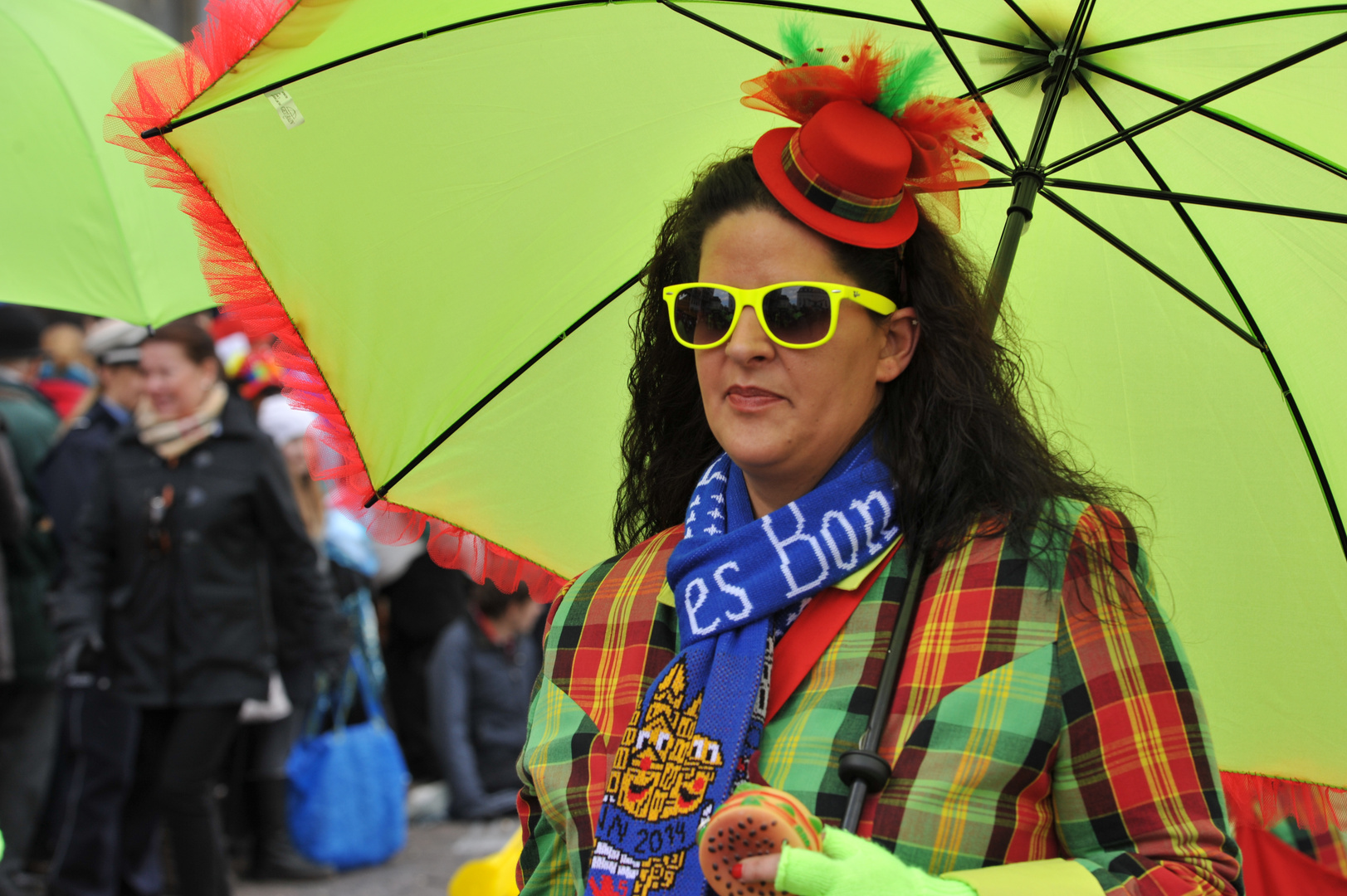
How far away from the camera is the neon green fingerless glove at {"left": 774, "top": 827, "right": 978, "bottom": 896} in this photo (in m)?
1.44

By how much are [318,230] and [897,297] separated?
1.00 meters

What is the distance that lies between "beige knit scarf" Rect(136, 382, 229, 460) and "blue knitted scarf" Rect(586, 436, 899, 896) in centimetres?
383

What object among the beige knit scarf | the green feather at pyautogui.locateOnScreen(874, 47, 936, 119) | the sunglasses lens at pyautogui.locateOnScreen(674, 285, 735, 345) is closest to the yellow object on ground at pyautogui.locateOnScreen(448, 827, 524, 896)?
the sunglasses lens at pyautogui.locateOnScreen(674, 285, 735, 345)

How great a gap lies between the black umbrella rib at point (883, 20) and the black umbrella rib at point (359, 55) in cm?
28

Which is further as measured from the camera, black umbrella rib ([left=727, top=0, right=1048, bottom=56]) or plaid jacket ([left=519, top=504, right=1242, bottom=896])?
black umbrella rib ([left=727, top=0, right=1048, bottom=56])

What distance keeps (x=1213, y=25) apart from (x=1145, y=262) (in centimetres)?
41

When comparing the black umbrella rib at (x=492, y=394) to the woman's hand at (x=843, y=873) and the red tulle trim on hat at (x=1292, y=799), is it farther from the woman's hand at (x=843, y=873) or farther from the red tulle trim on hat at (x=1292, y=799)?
the red tulle trim on hat at (x=1292, y=799)

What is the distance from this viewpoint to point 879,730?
1698 millimetres

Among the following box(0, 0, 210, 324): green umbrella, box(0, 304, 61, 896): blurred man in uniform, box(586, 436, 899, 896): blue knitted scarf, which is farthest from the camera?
box(0, 304, 61, 896): blurred man in uniform

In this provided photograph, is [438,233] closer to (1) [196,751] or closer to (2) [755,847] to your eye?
(2) [755,847]

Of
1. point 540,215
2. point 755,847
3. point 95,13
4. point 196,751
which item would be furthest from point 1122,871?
point 196,751

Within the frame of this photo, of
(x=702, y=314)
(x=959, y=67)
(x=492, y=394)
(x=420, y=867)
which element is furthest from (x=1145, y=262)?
(x=420, y=867)

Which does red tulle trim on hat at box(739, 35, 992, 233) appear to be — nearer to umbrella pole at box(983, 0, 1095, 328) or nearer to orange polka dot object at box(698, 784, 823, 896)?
umbrella pole at box(983, 0, 1095, 328)

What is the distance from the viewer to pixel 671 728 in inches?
72.6
